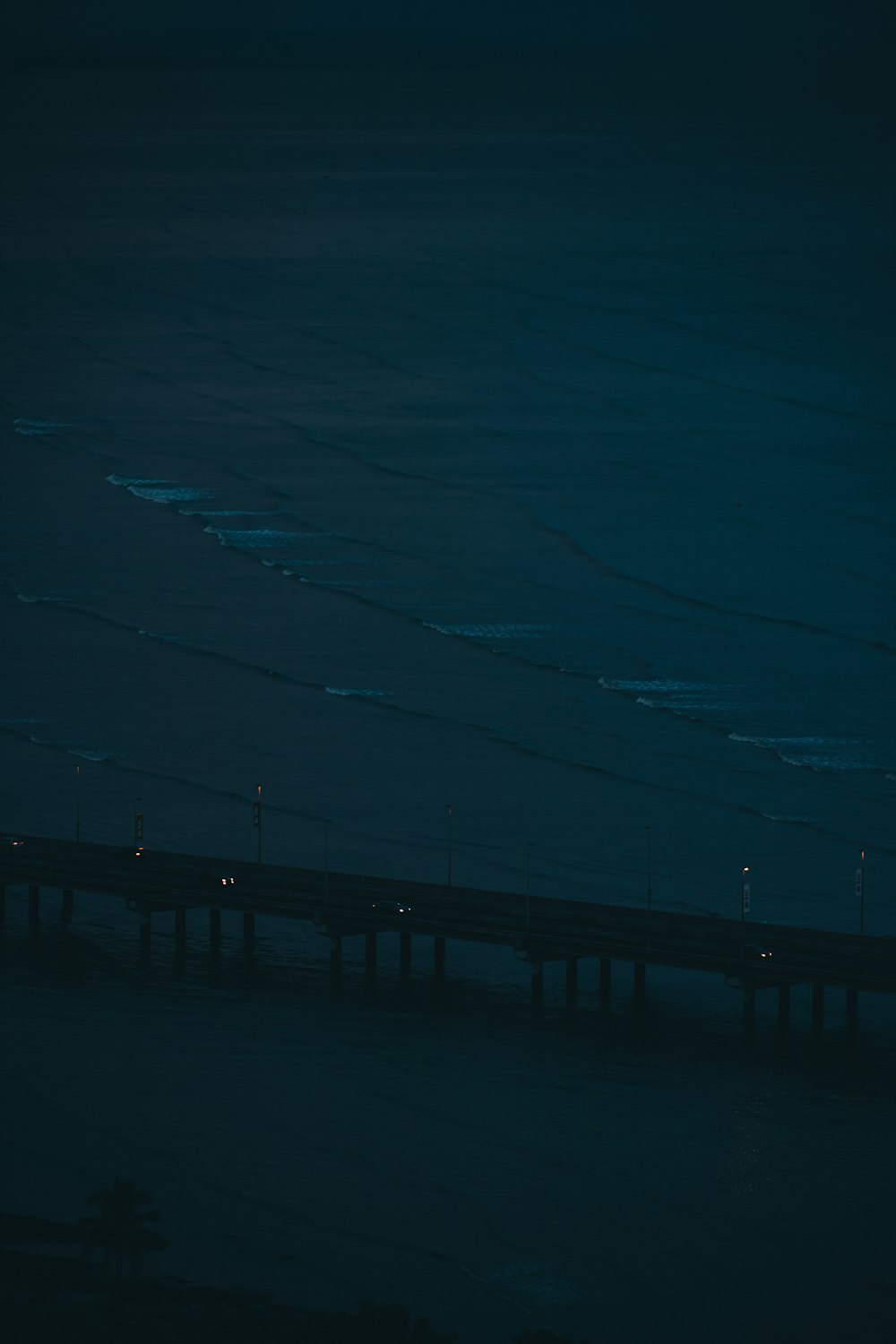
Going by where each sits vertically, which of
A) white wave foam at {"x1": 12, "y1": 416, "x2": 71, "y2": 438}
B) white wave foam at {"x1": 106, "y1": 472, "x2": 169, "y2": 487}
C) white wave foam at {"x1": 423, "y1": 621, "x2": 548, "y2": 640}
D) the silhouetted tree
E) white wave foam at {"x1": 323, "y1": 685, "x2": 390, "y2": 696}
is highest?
white wave foam at {"x1": 12, "y1": 416, "x2": 71, "y2": 438}

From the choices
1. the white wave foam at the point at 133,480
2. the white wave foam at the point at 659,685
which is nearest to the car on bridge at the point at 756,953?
the white wave foam at the point at 659,685

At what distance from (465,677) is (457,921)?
28848 mm

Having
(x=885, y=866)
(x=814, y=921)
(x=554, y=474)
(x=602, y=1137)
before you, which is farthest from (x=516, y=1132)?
(x=554, y=474)

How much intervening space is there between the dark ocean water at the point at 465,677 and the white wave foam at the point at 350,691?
0.21 metres

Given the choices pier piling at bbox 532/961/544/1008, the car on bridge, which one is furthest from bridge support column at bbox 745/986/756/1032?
pier piling at bbox 532/961/544/1008

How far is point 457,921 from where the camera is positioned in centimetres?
6125

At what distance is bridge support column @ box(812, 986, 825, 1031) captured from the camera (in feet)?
188

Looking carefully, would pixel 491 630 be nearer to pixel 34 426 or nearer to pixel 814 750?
pixel 814 750

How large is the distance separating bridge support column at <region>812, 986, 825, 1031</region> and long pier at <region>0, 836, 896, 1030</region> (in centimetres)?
4

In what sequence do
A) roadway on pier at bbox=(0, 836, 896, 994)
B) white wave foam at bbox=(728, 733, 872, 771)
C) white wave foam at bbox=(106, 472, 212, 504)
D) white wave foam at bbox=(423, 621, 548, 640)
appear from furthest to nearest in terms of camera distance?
white wave foam at bbox=(106, 472, 212, 504)
white wave foam at bbox=(423, 621, 548, 640)
white wave foam at bbox=(728, 733, 872, 771)
roadway on pier at bbox=(0, 836, 896, 994)

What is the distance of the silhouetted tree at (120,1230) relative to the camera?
40781 mm

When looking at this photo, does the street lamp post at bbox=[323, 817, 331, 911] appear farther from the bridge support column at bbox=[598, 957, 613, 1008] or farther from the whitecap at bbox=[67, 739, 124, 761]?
the whitecap at bbox=[67, 739, 124, 761]

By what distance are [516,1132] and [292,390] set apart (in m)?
86.6

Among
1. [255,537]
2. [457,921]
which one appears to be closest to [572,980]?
[457,921]
